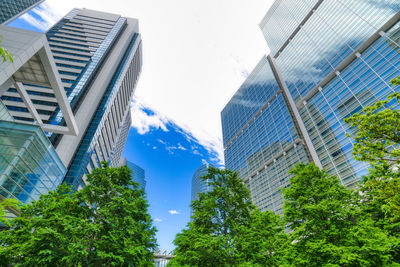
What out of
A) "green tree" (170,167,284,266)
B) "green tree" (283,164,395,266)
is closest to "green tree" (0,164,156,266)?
"green tree" (170,167,284,266)

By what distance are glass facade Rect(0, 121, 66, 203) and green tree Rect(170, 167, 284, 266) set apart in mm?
17628

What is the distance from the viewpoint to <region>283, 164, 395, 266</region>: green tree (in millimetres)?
8633

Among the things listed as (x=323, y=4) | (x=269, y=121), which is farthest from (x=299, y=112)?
(x=323, y=4)

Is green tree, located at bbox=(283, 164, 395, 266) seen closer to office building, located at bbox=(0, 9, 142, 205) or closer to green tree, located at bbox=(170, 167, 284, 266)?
green tree, located at bbox=(170, 167, 284, 266)

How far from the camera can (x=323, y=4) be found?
75.9 metres

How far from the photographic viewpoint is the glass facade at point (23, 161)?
18550 mm

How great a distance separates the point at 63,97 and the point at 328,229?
114ft

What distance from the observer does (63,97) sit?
2955 cm

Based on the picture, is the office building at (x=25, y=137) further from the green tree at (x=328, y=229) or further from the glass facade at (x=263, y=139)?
the glass facade at (x=263, y=139)

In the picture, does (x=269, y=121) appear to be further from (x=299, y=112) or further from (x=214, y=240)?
(x=214, y=240)

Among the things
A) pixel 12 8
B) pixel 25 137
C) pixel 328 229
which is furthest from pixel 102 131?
pixel 12 8

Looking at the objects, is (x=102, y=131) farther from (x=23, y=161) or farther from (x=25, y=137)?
(x=23, y=161)

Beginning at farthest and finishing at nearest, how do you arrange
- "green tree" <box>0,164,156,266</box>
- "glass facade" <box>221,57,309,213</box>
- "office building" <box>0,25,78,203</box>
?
"glass facade" <box>221,57,309,213</box> < "office building" <box>0,25,78,203</box> < "green tree" <box>0,164,156,266</box>

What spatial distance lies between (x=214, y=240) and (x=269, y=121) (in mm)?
84739
